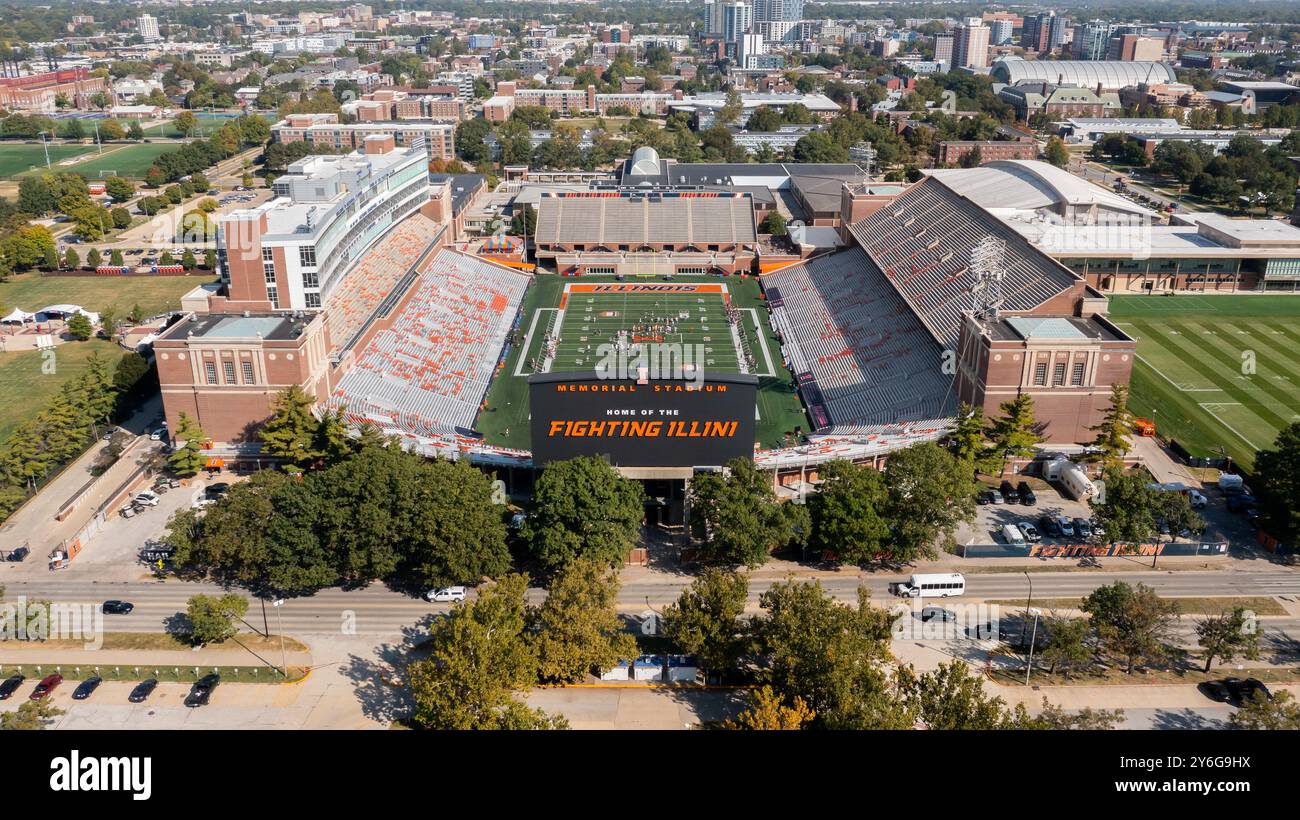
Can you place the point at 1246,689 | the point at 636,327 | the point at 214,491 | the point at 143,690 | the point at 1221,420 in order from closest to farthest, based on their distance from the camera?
the point at 1246,689
the point at 143,690
the point at 214,491
the point at 1221,420
the point at 636,327

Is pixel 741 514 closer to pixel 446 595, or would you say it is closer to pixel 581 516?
pixel 581 516

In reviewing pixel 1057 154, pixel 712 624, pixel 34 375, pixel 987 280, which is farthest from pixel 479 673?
pixel 1057 154

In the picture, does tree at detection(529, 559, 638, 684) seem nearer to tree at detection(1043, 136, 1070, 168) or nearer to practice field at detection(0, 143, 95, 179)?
tree at detection(1043, 136, 1070, 168)

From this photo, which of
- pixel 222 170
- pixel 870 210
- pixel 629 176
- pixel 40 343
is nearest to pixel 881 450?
pixel 870 210

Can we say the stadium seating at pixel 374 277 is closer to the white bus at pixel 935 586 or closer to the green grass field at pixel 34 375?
the green grass field at pixel 34 375

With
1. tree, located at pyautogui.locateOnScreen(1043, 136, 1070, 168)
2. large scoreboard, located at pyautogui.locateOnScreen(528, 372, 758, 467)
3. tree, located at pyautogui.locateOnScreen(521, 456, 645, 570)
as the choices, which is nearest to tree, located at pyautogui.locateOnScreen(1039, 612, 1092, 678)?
large scoreboard, located at pyautogui.locateOnScreen(528, 372, 758, 467)

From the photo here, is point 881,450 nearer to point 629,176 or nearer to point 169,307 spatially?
point 169,307

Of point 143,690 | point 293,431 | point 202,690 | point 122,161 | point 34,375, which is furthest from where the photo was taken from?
point 122,161
